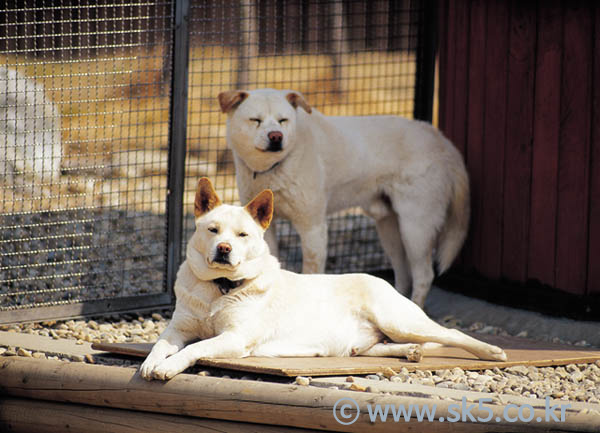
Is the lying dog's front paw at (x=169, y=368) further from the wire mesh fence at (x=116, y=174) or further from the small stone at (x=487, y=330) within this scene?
the small stone at (x=487, y=330)

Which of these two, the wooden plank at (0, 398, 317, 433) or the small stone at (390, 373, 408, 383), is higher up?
the small stone at (390, 373, 408, 383)

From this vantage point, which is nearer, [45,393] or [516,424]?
[516,424]

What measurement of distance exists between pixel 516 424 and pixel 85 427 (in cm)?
196

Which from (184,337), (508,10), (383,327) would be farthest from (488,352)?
(508,10)

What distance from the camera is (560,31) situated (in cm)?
495

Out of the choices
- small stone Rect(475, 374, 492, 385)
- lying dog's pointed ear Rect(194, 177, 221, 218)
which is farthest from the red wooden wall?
lying dog's pointed ear Rect(194, 177, 221, 218)

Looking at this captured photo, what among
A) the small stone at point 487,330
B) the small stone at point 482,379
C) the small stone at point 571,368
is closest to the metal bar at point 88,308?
the small stone at point 487,330

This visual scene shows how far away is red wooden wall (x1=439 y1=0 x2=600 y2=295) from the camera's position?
486cm

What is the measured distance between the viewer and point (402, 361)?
388cm

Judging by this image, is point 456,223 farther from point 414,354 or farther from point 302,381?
point 302,381

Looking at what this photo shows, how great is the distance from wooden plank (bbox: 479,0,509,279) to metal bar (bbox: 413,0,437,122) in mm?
721

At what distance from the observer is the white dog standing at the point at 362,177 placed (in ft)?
16.8

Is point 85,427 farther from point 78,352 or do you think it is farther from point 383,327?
point 383,327

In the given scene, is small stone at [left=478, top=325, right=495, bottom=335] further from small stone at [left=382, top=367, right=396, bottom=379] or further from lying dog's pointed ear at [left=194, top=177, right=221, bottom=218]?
lying dog's pointed ear at [left=194, top=177, right=221, bottom=218]
